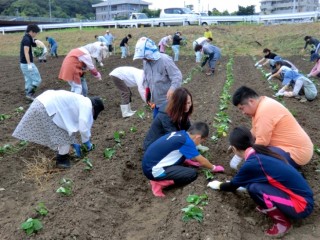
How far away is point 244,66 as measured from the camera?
54.8 ft

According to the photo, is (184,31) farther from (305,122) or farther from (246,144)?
(246,144)

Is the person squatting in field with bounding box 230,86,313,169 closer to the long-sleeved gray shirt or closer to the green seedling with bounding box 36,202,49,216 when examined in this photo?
the long-sleeved gray shirt

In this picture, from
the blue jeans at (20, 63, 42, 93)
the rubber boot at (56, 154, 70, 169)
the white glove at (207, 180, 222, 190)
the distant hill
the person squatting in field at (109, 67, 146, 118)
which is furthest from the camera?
the distant hill

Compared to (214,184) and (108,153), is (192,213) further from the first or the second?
(108,153)

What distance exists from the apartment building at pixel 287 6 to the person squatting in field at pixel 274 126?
74917 millimetres

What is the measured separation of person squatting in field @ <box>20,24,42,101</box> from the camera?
30.5 ft

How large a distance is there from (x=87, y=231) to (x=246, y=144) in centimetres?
190

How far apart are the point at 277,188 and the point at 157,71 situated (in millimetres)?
2884

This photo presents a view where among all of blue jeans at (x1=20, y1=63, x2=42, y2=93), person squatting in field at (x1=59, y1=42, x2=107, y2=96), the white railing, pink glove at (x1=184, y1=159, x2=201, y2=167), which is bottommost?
pink glove at (x1=184, y1=159, x2=201, y2=167)

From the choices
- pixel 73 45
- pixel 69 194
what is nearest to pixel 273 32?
pixel 73 45

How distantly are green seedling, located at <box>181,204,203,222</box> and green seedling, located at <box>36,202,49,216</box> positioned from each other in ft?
4.67

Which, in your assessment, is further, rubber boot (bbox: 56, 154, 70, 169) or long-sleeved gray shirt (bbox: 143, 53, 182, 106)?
long-sleeved gray shirt (bbox: 143, 53, 182, 106)

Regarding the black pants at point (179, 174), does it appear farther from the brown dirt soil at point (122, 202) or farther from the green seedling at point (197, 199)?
the green seedling at point (197, 199)

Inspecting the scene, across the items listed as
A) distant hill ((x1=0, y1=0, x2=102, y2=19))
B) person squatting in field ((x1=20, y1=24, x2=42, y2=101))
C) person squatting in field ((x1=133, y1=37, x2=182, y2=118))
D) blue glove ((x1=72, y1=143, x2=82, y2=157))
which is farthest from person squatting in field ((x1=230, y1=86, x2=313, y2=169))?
distant hill ((x1=0, y1=0, x2=102, y2=19))
